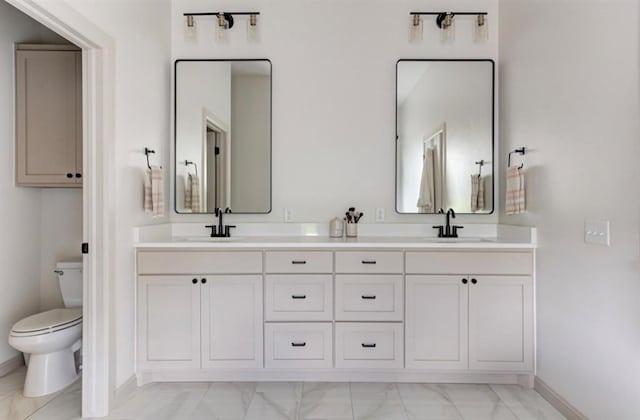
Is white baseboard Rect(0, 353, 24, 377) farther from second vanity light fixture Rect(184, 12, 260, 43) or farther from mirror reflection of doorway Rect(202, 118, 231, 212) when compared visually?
second vanity light fixture Rect(184, 12, 260, 43)

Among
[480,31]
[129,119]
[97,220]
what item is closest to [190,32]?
[129,119]

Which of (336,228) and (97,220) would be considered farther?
(336,228)

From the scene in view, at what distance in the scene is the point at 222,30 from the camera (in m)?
2.79

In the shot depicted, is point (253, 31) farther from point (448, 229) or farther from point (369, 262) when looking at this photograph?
point (448, 229)

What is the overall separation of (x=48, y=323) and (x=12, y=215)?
34.8 inches

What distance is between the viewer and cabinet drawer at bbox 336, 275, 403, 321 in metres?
2.26

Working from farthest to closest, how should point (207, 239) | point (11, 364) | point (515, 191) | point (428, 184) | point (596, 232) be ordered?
point (428, 184), point (207, 239), point (11, 364), point (515, 191), point (596, 232)

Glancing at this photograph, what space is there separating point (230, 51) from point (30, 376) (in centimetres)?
259

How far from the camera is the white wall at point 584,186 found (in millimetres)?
1544

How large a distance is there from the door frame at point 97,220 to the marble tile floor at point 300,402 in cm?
25

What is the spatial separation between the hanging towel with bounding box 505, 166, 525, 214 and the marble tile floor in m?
1.15

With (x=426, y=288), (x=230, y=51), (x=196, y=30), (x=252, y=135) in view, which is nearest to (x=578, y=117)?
(x=426, y=288)

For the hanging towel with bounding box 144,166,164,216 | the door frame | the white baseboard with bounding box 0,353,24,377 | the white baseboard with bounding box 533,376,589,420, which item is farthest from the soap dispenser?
the white baseboard with bounding box 0,353,24,377

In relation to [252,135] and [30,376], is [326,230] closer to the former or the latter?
[252,135]
